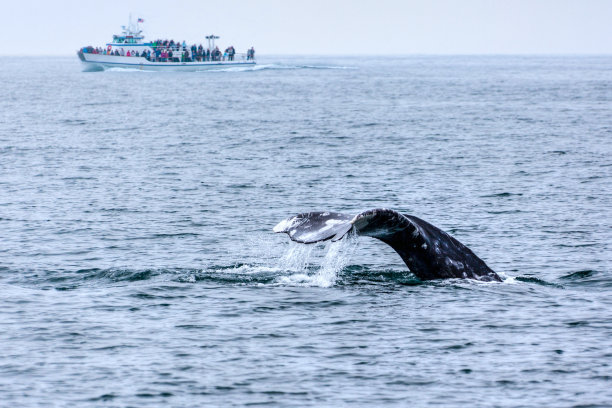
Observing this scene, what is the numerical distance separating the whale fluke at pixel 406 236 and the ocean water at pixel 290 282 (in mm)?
364

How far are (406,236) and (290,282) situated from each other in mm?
3505

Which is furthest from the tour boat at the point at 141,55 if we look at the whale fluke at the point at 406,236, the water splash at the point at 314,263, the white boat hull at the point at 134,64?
the whale fluke at the point at 406,236

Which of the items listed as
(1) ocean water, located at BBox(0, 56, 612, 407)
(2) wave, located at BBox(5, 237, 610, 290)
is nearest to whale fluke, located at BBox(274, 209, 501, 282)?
(1) ocean water, located at BBox(0, 56, 612, 407)

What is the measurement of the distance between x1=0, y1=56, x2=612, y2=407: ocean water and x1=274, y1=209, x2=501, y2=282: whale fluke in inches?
14.3

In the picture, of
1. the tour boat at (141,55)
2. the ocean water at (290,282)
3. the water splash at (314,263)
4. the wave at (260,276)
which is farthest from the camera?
the tour boat at (141,55)

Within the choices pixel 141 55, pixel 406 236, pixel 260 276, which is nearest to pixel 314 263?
pixel 260 276

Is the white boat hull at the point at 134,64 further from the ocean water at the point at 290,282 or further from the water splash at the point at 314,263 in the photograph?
the water splash at the point at 314,263

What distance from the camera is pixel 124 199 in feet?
87.7

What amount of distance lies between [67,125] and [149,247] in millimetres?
36760

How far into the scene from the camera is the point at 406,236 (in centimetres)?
1293

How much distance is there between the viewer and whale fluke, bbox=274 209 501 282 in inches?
449

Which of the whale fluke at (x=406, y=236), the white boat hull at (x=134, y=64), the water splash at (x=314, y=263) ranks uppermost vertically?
the whale fluke at (x=406, y=236)

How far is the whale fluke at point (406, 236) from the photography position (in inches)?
449

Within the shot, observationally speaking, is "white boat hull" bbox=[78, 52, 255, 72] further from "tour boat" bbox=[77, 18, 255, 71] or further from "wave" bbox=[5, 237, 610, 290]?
"wave" bbox=[5, 237, 610, 290]
